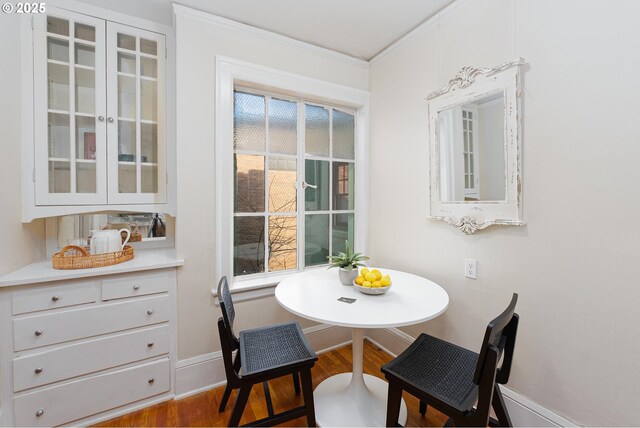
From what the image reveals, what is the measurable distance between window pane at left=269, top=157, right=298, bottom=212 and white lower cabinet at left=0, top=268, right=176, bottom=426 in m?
0.92

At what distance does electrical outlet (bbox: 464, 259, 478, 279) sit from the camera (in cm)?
175

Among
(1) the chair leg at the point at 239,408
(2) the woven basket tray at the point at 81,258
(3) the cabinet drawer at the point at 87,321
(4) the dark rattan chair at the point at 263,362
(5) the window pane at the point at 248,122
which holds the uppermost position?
(5) the window pane at the point at 248,122

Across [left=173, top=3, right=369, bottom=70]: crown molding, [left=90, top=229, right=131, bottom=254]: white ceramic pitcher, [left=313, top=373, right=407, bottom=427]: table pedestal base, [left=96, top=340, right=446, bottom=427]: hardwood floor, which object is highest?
[left=173, top=3, right=369, bottom=70]: crown molding

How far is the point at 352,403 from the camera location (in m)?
1.70

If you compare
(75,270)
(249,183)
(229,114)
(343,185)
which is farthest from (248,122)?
(75,270)

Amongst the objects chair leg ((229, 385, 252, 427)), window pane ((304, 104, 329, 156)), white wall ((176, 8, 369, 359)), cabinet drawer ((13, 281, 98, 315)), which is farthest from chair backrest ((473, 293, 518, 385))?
cabinet drawer ((13, 281, 98, 315))

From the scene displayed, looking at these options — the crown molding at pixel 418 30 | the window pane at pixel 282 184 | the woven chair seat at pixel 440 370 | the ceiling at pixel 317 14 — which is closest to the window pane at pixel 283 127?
the window pane at pixel 282 184

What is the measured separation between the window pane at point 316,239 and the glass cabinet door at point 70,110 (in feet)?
4.90

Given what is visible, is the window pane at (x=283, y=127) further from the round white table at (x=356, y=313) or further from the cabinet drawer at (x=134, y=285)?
the cabinet drawer at (x=134, y=285)

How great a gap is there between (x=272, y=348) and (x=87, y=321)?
109 centimetres

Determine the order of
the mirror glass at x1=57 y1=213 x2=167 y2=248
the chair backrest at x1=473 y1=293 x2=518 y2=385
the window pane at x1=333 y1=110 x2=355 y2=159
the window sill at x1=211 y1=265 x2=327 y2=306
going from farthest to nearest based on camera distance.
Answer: the window pane at x1=333 y1=110 x2=355 y2=159 → the window sill at x1=211 y1=265 x2=327 y2=306 → the mirror glass at x1=57 y1=213 x2=167 y2=248 → the chair backrest at x1=473 y1=293 x2=518 y2=385

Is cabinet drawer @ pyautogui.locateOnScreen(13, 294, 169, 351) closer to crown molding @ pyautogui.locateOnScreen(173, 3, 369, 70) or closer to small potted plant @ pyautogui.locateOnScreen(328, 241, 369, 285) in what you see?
small potted plant @ pyautogui.locateOnScreen(328, 241, 369, 285)

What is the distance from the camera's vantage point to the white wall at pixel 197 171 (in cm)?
188

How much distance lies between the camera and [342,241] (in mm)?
2688
